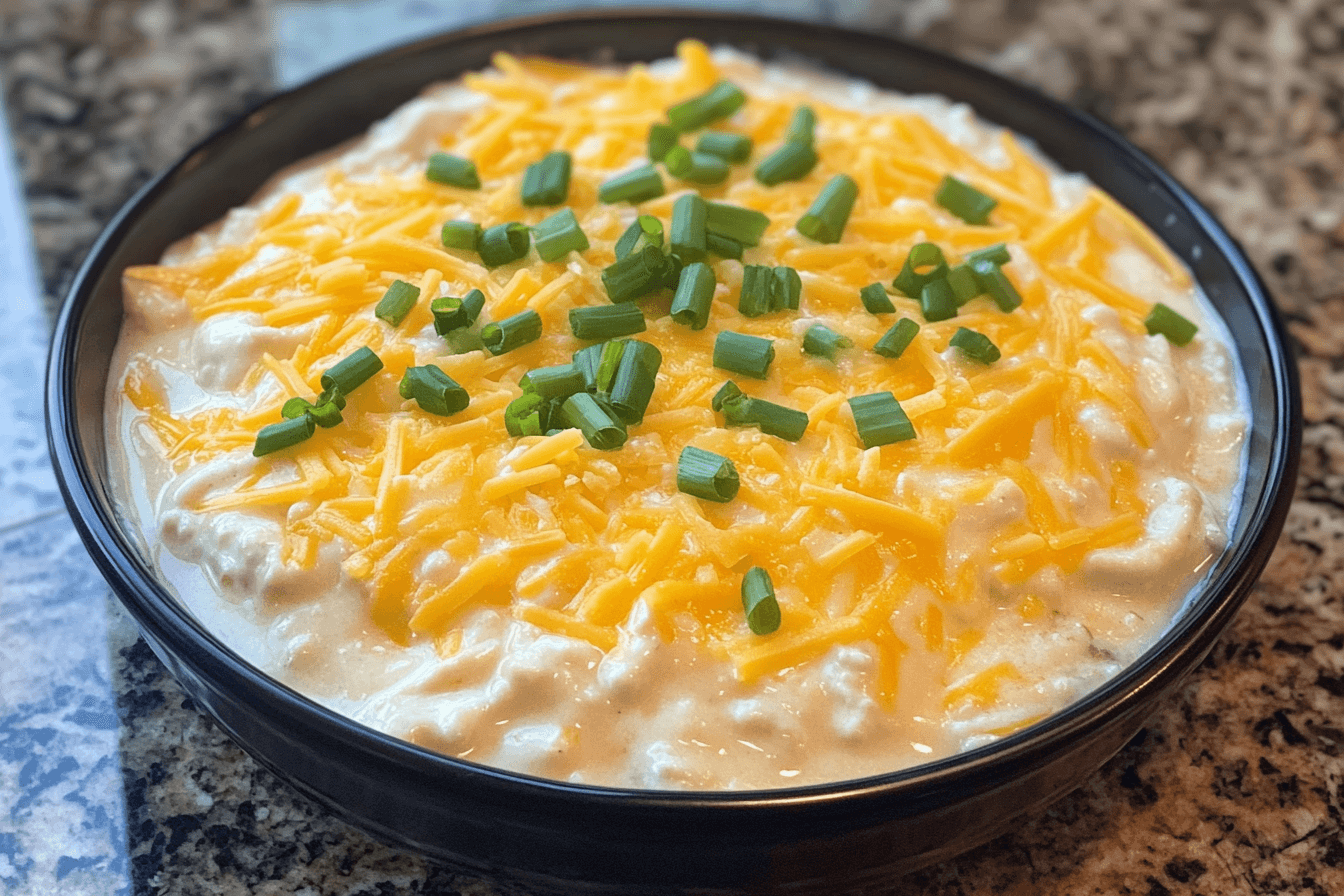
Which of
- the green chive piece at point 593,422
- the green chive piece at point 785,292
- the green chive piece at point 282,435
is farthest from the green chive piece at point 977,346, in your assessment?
the green chive piece at point 282,435

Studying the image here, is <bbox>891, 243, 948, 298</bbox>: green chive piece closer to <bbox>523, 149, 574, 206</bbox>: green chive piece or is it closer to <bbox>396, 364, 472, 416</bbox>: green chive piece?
<bbox>523, 149, 574, 206</bbox>: green chive piece

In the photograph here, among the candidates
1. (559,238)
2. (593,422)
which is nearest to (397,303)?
(559,238)

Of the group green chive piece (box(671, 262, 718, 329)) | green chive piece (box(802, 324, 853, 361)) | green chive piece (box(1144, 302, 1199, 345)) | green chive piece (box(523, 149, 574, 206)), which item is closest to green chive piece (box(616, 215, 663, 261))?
green chive piece (box(671, 262, 718, 329))

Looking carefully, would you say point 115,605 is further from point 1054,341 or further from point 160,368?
point 1054,341

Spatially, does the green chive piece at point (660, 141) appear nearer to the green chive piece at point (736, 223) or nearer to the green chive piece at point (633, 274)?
the green chive piece at point (736, 223)

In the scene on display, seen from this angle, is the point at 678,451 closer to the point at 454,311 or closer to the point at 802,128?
the point at 454,311

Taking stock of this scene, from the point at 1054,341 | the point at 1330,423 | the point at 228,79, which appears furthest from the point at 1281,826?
the point at 228,79
